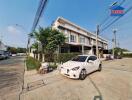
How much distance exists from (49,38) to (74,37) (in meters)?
9.64

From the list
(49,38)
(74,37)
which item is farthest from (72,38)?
(49,38)

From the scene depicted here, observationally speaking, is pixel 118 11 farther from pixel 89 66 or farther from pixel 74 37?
pixel 74 37

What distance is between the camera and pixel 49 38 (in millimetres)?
18672

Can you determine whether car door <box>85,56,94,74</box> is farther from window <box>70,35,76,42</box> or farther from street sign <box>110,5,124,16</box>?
window <box>70,35,76,42</box>

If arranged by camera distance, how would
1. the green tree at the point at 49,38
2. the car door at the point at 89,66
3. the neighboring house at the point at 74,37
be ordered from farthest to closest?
the neighboring house at the point at 74,37 → the green tree at the point at 49,38 → the car door at the point at 89,66

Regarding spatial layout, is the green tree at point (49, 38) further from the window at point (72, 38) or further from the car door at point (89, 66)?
the car door at point (89, 66)

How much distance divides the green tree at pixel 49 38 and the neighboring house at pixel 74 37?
13.2 feet

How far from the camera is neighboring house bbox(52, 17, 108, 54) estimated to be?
24.1 m

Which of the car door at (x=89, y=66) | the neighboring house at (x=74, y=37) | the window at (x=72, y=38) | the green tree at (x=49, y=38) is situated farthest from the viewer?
the window at (x=72, y=38)

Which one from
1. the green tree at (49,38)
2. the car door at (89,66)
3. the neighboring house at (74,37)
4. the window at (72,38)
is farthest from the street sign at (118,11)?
the window at (72,38)

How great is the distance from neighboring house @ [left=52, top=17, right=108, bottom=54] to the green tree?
13.2 ft

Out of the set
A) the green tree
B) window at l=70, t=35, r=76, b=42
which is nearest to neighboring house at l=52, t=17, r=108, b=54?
window at l=70, t=35, r=76, b=42

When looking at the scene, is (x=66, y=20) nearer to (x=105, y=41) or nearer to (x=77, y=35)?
(x=77, y=35)

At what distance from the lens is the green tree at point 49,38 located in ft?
60.8
